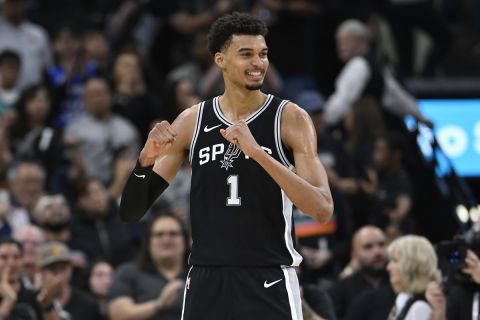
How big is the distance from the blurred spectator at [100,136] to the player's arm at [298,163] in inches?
291

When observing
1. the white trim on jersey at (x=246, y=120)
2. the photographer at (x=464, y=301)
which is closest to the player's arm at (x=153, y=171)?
the white trim on jersey at (x=246, y=120)

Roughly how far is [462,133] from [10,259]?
23.1 feet

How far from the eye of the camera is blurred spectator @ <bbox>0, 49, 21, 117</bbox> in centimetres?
1470

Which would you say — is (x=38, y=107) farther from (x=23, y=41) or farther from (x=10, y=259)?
(x=10, y=259)

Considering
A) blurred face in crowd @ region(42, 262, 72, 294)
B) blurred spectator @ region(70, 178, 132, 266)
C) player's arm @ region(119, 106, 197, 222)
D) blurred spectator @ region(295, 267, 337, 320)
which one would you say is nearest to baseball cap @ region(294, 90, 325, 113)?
blurred spectator @ region(70, 178, 132, 266)

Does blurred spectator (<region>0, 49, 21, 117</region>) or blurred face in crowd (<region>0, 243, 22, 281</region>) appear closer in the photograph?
blurred face in crowd (<region>0, 243, 22, 281</region>)

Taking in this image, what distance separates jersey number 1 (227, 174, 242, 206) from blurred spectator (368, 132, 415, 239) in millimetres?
6459

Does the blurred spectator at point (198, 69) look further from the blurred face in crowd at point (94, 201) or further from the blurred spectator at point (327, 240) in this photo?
the blurred spectator at point (327, 240)

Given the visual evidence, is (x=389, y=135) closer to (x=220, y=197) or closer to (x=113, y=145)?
(x=113, y=145)

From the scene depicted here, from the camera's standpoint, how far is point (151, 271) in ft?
37.0

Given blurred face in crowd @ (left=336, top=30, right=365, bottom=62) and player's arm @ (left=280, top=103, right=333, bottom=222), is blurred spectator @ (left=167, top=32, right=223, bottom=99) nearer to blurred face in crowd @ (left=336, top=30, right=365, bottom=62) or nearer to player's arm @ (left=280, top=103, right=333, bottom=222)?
blurred face in crowd @ (left=336, top=30, right=365, bottom=62)

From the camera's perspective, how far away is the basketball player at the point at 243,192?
22.4 feet

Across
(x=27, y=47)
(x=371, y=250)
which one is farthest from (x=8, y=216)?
(x=27, y=47)

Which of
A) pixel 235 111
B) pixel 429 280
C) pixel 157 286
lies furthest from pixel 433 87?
pixel 235 111
